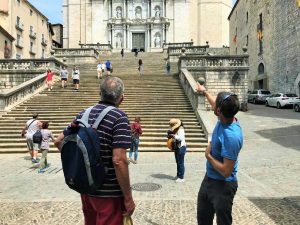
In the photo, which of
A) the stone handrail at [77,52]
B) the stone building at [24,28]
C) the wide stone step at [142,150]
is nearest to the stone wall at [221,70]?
the wide stone step at [142,150]

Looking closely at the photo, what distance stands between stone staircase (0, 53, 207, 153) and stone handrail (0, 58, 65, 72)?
1936 mm

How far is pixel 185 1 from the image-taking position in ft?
164

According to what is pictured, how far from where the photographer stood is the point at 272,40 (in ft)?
123

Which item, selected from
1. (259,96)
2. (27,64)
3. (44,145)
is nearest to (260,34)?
(259,96)

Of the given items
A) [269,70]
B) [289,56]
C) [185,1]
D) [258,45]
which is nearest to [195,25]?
[185,1]

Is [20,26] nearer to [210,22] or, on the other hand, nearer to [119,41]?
[119,41]

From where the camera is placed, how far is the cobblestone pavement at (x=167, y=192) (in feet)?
18.7

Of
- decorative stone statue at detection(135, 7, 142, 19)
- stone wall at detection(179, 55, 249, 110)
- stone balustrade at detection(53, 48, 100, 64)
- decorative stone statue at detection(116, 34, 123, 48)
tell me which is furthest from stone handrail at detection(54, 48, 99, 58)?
decorative stone statue at detection(135, 7, 142, 19)

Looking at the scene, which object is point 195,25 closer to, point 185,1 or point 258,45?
point 185,1

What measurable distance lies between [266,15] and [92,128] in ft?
135

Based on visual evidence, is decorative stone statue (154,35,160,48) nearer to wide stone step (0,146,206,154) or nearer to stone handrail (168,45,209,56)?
→ stone handrail (168,45,209,56)

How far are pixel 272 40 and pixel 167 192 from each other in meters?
34.1

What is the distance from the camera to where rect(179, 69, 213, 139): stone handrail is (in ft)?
48.3

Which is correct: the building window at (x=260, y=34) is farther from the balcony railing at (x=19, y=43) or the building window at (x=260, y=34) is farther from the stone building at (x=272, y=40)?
the balcony railing at (x=19, y=43)
